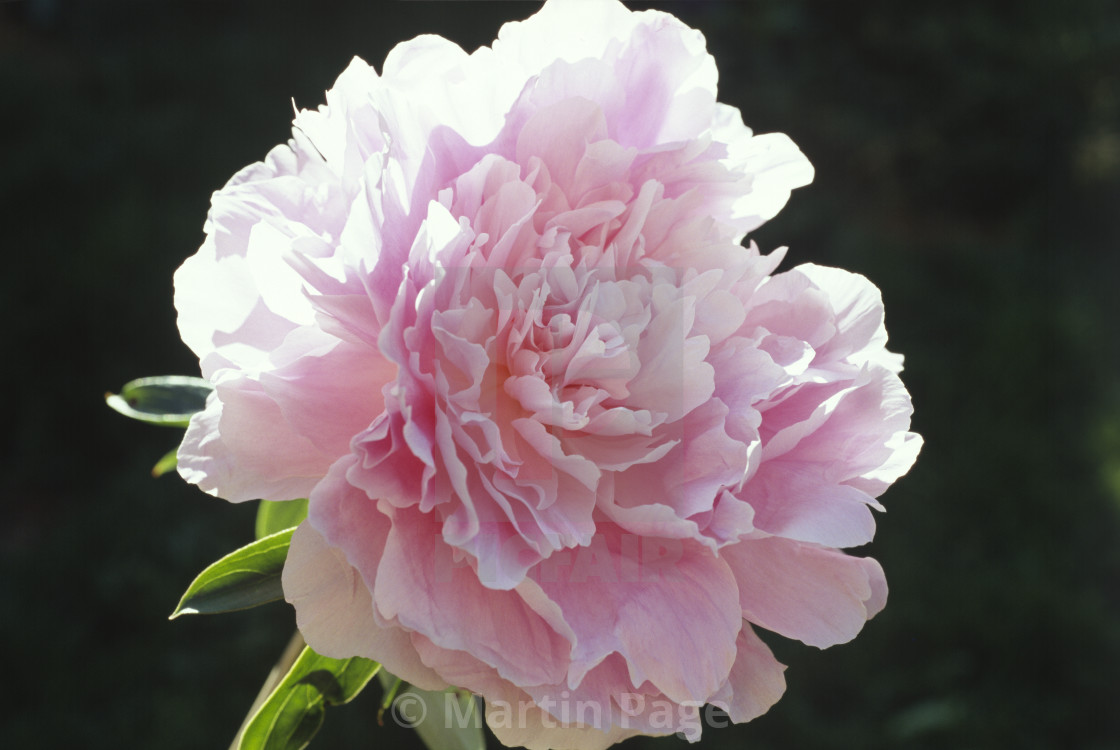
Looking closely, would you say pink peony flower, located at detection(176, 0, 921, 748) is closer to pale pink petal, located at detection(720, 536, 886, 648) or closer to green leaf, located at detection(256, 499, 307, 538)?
pale pink petal, located at detection(720, 536, 886, 648)

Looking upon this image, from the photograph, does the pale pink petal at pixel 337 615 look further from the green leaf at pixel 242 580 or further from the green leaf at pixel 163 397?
the green leaf at pixel 163 397

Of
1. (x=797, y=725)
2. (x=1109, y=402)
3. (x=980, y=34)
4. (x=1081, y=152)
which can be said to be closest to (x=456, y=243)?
(x=797, y=725)

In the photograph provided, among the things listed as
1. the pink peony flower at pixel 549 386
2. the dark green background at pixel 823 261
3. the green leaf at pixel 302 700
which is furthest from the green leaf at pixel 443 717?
the dark green background at pixel 823 261

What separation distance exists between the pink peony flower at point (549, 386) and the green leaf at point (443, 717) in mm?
178

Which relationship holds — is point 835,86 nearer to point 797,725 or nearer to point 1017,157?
point 1017,157

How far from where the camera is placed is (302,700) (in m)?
0.65

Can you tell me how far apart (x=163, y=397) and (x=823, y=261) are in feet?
7.26

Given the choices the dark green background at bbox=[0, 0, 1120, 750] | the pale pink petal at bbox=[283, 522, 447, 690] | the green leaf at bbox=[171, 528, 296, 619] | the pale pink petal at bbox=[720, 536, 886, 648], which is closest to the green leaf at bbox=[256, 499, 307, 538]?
the green leaf at bbox=[171, 528, 296, 619]

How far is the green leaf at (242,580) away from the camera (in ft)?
1.98

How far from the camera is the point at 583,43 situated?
0.61m

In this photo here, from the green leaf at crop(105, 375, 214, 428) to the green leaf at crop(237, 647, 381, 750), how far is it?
223 mm

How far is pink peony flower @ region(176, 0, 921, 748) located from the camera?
52 cm

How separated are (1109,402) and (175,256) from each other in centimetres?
227

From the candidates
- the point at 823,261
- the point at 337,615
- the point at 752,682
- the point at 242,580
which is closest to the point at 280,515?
the point at 242,580
